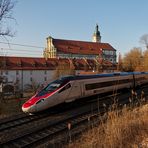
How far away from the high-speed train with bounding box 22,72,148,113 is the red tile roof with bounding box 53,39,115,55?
84.6 m

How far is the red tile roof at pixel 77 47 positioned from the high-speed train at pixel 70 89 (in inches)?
3332

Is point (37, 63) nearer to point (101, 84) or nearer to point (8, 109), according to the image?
point (101, 84)

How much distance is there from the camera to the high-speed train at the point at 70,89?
16438 millimetres

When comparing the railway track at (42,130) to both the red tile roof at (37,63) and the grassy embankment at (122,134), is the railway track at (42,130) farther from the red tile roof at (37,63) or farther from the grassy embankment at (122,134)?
the red tile roof at (37,63)

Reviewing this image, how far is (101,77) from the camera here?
897 inches

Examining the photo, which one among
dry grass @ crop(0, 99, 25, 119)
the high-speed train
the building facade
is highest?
the building facade

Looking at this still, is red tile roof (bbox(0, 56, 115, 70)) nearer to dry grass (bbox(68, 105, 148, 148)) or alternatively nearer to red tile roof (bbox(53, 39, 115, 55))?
red tile roof (bbox(53, 39, 115, 55))

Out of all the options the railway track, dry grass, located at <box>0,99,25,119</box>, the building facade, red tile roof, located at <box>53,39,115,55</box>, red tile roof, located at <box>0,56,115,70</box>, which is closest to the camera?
the railway track

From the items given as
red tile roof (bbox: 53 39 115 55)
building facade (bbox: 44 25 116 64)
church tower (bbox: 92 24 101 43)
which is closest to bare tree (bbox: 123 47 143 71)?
building facade (bbox: 44 25 116 64)

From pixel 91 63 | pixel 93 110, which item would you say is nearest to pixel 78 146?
pixel 93 110

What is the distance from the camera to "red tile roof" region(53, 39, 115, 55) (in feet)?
363

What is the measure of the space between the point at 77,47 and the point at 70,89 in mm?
95152

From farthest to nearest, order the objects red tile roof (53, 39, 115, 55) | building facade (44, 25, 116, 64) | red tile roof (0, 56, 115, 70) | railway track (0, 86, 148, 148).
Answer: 1. red tile roof (53, 39, 115, 55)
2. building facade (44, 25, 116, 64)
3. red tile roof (0, 56, 115, 70)
4. railway track (0, 86, 148, 148)

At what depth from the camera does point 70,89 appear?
1841 cm
